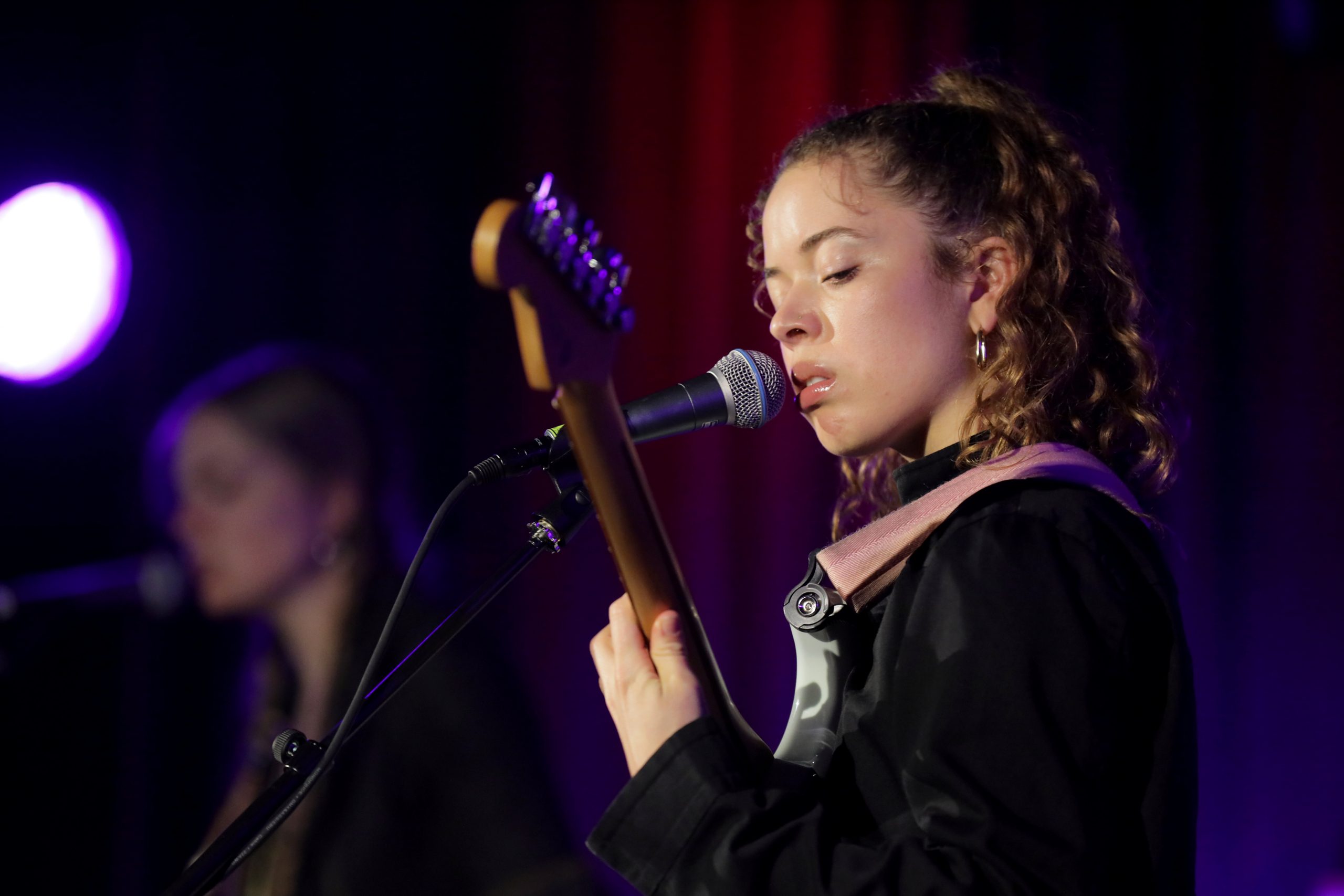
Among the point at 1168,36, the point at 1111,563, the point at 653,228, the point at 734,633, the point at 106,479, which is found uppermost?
the point at 1168,36

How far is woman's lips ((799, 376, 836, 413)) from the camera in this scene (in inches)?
53.1

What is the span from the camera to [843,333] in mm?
1321

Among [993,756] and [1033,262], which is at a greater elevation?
[1033,262]

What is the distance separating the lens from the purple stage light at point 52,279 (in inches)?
110

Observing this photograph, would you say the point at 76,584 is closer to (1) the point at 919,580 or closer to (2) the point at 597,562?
(2) the point at 597,562

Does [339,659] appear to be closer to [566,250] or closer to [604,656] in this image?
[604,656]

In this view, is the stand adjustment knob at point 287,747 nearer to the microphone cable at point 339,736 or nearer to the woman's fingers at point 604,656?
the microphone cable at point 339,736

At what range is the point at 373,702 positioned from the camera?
1.11 meters

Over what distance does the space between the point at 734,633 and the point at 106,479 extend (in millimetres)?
1751

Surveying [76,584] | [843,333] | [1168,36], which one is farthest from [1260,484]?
[76,584]

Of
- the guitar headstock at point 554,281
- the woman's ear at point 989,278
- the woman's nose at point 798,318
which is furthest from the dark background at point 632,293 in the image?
the guitar headstock at point 554,281

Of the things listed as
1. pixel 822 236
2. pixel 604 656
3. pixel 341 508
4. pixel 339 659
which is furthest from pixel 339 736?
pixel 341 508

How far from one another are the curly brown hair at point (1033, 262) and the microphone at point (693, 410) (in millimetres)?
251

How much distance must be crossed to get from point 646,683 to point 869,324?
0.53 meters
